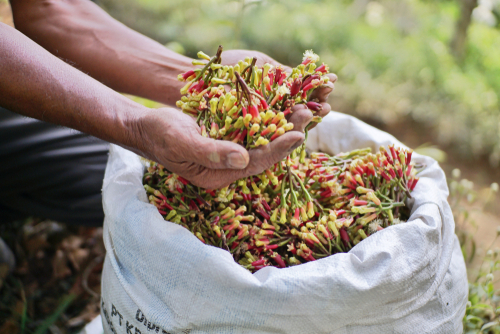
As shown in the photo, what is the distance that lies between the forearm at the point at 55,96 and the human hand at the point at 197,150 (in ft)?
0.28

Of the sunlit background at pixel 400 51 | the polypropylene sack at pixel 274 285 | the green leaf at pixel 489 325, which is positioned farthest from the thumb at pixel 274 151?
the sunlit background at pixel 400 51

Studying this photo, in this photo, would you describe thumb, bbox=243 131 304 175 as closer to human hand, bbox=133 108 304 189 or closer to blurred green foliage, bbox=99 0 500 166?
human hand, bbox=133 108 304 189

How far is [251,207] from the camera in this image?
1430mm

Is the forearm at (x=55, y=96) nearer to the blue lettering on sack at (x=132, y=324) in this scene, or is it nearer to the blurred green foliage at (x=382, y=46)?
the blue lettering on sack at (x=132, y=324)

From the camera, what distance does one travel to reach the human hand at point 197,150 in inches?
41.6

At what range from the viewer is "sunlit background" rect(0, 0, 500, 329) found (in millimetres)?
3586

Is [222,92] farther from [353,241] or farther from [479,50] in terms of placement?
[479,50]

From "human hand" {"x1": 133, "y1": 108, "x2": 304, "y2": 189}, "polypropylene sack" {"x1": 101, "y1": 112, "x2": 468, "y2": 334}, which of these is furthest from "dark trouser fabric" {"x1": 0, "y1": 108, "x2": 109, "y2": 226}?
"human hand" {"x1": 133, "y1": 108, "x2": 304, "y2": 189}

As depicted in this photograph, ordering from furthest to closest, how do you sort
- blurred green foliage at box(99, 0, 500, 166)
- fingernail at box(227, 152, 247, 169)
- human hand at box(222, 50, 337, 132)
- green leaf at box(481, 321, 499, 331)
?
1. blurred green foliage at box(99, 0, 500, 166)
2. green leaf at box(481, 321, 499, 331)
3. human hand at box(222, 50, 337, 132)
4. fingernail at box(227, 152, 247, 169)

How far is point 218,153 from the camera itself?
1.05 metres

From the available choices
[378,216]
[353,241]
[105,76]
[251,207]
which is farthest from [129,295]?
[105,76]

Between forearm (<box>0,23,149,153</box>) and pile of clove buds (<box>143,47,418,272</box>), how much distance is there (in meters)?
0.21

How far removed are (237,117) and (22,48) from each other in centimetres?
76

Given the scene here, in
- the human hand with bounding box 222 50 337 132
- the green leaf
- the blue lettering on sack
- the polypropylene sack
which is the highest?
the human hand with bounding box 222 50 337 132
